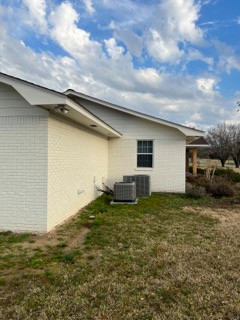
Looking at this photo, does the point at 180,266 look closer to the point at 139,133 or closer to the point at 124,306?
the point at 124,306

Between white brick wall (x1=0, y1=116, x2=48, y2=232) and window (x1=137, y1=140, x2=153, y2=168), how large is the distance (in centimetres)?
784

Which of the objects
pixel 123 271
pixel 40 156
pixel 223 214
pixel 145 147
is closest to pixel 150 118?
pixel 145 147

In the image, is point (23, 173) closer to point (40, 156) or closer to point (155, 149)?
point (40, 156)

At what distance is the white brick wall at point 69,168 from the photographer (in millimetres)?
6520

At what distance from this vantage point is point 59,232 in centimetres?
637

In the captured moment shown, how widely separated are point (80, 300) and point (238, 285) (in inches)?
85.9

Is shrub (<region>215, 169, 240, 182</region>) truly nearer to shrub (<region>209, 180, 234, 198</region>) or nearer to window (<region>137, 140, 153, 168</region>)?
shrub (<region>209, 180, 234, 198</region>)

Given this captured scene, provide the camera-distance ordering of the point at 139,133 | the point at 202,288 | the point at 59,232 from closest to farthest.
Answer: the point at 202,288 < the point at 59,232 < the point at 139,133

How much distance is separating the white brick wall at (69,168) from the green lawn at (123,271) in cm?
54

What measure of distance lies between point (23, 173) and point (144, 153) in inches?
314

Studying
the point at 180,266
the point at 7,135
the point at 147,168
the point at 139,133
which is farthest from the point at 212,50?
the point at 180,266

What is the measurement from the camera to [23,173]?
634 cm

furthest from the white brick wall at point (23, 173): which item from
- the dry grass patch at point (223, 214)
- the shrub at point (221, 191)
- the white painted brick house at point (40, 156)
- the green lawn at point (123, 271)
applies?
the shrub at point (221, 191)

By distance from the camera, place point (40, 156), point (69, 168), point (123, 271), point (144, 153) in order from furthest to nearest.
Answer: point (144, 153), point (69, 168), point (40, 156), point (123, 271)
